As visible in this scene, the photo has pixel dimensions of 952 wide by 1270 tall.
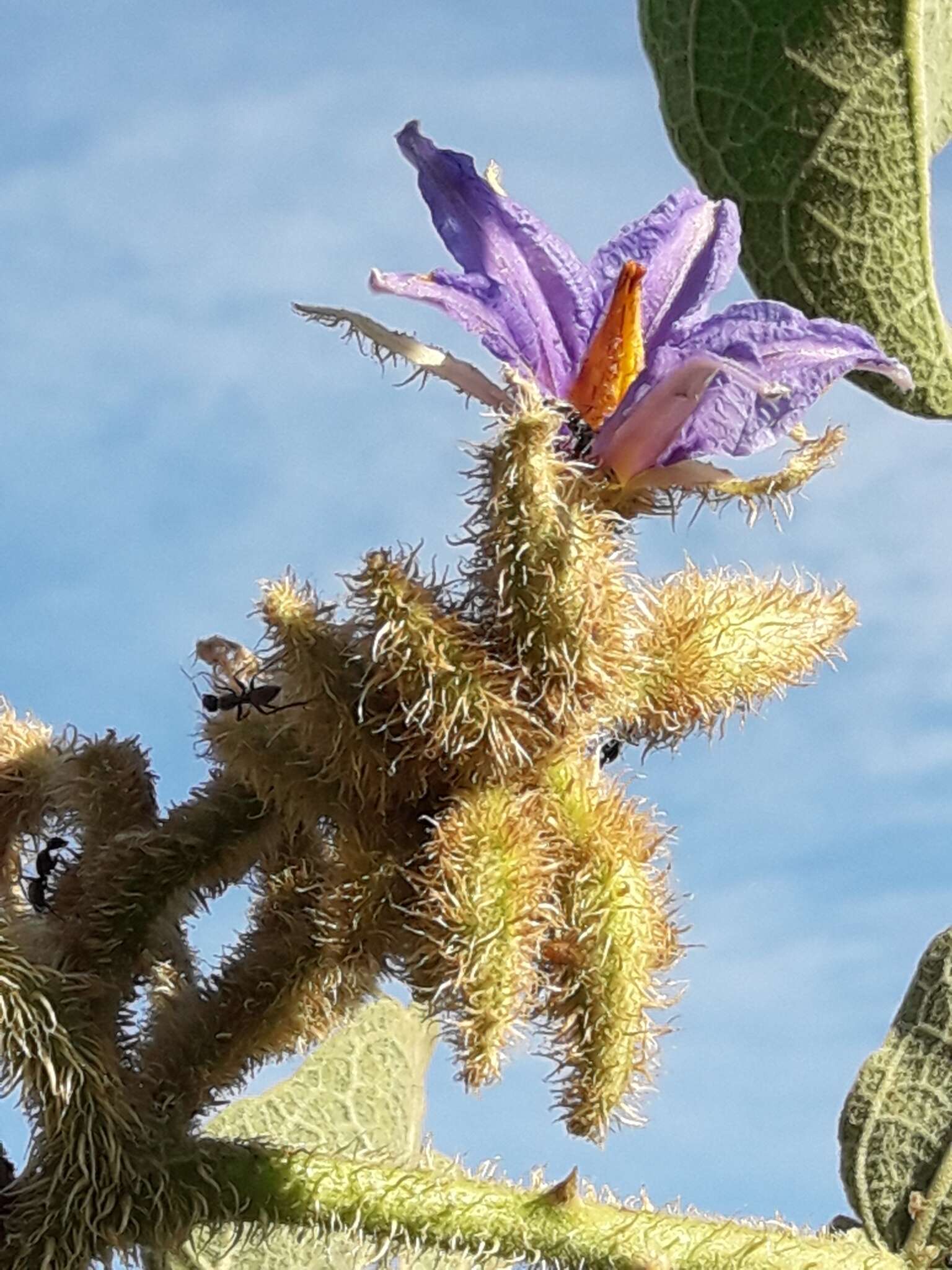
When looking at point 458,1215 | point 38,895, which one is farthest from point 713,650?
point 38,895

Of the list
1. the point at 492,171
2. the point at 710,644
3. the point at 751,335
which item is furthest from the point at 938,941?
the point at 492,171

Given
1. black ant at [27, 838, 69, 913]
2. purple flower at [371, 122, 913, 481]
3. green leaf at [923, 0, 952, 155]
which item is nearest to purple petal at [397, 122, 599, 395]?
purple flower at [371, 122, 913, 481]

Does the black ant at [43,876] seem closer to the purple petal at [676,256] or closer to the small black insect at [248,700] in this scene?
the small black insect at [248,700]

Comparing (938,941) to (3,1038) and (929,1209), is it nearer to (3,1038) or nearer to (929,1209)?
(929,1209)

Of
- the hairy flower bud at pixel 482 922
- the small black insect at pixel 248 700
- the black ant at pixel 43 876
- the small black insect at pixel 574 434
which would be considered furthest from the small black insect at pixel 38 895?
the small black insect at pixel 574 434

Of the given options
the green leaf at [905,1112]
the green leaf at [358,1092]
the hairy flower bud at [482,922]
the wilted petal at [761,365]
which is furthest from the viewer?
the green leaf at [358,1092]

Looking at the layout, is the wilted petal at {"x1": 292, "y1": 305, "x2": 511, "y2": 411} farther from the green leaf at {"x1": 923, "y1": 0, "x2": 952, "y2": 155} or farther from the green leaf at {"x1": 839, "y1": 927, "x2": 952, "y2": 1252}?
the green leaf at {"x1": 839, "y1": 927, "x2": 952, "y2": 1252}
